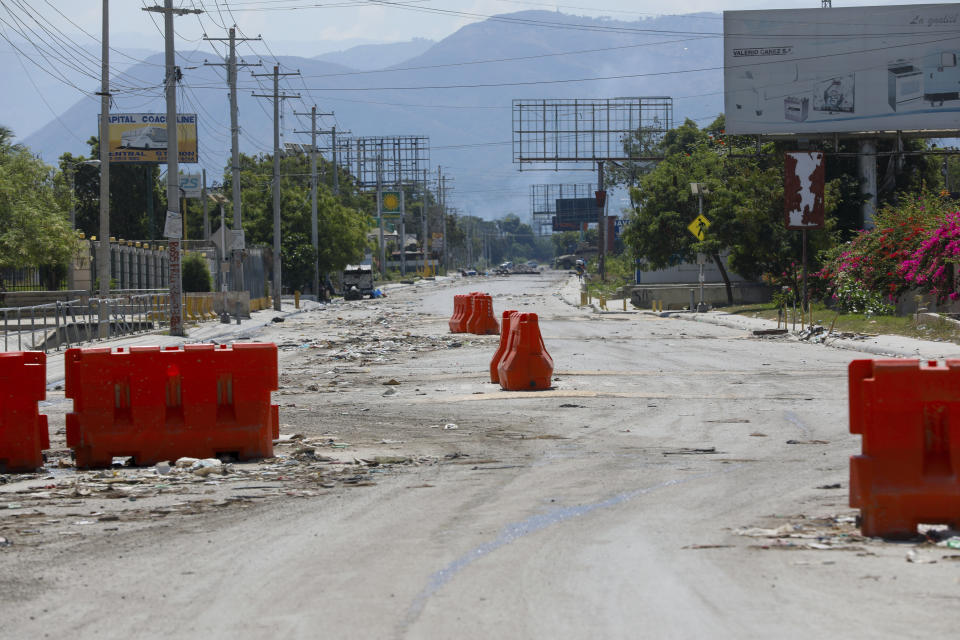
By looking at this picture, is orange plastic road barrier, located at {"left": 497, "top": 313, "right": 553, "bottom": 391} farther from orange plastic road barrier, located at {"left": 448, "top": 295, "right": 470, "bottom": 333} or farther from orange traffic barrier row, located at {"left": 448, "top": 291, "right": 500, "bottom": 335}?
orange plastic road barrier, located at {"left": 448, "top": 295, "right": 470, "bottom": 333}

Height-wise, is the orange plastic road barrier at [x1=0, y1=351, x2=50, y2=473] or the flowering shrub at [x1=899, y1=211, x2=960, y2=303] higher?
the flowering shrub at [x1=899, y1=211, x2=960, y2=303]

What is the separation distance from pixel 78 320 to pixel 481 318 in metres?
11.7

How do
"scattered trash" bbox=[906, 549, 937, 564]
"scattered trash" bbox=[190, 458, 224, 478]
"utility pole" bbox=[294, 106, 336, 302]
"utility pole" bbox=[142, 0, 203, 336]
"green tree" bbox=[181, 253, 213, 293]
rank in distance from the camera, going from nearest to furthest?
"scattered trash" bbox=[906, 549, 937, 564], "scattered trash" bbox=[190, 458, 224, 478], "utility pole" bbox=[142, 0, 203, 336], "green tree" bbox=[181, 253, 213, 293], "utility pole" bbox=[294, 106, 336, 302]

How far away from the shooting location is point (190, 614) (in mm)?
5824

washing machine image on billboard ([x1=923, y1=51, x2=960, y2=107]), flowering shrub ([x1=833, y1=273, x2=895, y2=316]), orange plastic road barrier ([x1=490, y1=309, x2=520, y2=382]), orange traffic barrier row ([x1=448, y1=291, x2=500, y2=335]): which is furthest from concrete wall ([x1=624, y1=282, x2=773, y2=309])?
orange plastic road barrier ([x1=490, y1=309, x2=520, y2=382])

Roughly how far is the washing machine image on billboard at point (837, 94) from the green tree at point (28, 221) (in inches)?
1174

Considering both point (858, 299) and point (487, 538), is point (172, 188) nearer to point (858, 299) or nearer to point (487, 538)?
point (858, 299)

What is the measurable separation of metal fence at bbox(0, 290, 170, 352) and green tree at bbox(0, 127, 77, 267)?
3100mm

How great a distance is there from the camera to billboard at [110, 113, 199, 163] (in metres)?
83.2

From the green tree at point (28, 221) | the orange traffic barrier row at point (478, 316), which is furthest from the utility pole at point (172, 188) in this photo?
the orange traffic barrier row at point (478, 316)

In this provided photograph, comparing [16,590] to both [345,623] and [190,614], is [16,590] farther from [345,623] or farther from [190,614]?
[345,623]

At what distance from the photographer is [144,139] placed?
84.4 metres

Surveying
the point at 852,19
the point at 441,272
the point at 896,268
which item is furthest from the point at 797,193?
the point at 441,272

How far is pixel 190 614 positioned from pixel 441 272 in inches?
7316
